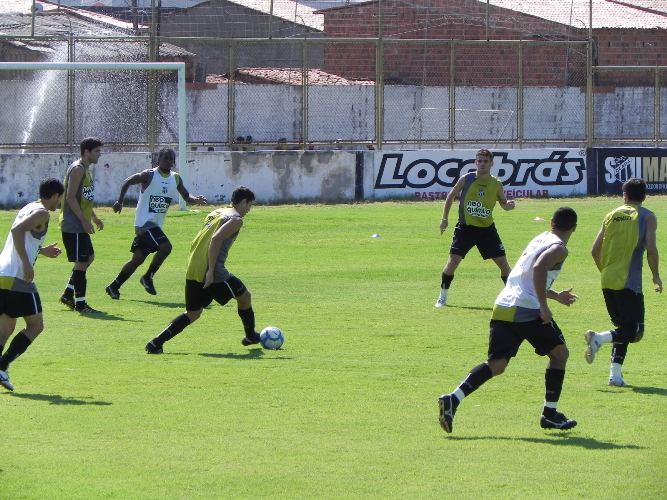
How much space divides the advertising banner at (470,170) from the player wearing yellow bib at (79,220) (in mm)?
15389

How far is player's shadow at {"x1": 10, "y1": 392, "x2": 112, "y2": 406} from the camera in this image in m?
10.4

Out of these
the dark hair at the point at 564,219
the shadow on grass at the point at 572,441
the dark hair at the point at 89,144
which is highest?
the dark hair at the point at 89,144

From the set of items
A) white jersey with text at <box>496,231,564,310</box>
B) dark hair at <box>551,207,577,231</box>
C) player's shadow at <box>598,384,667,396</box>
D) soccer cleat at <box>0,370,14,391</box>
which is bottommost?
player's shadow at <box>598,384,667,396</box>

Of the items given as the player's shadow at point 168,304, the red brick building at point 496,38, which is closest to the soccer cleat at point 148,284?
the player's shadow at point 168,304

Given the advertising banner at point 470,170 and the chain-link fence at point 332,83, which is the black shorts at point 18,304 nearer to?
the chain-link fence at point 332,83

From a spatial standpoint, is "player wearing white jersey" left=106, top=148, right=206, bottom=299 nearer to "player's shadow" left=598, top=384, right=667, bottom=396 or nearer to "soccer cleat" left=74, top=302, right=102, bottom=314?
"soccer cleat" left=74, top=302, right=102, bottom=314

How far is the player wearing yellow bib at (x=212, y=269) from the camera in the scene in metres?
12.4

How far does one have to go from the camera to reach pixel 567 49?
35188 millimetres

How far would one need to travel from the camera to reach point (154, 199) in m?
17.1

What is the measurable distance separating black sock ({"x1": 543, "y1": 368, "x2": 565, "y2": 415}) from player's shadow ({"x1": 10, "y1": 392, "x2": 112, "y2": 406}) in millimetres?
3554

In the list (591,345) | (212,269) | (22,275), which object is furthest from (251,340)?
(591,345)

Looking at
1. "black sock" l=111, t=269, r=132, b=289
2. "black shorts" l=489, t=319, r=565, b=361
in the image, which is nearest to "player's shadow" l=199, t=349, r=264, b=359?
"black shorts" l=489, t=319, r=565, b=361

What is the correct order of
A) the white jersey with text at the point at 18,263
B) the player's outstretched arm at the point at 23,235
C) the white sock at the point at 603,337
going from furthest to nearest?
the white sock at the point at 603,337 → the white jersey with text at the point at 18,263 → the player's outstretched arm at the point at 23,235

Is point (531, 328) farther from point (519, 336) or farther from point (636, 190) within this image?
point (636, 190)
